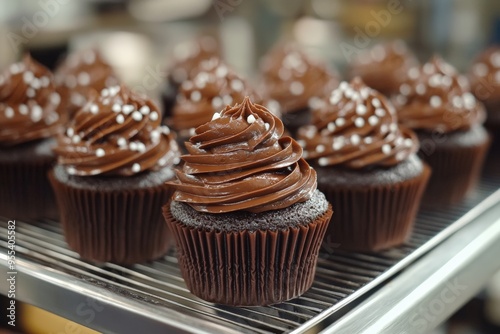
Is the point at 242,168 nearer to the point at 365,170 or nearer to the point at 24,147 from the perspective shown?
Answer: the point at 365,170

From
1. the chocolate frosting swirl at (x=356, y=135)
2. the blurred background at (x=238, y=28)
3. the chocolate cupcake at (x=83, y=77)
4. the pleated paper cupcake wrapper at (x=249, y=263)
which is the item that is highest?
the chocolate frosting swirl at (x=356, y=135)

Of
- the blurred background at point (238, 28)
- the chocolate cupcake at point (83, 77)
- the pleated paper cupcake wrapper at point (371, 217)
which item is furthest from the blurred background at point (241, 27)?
the pleated paper cupcake wrapper at point (371, 217)

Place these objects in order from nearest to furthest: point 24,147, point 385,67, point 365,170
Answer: point 365,170, point 24,147, point 385,67

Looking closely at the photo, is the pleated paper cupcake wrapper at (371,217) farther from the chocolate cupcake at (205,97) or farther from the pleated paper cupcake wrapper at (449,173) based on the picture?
the chocolate cupcake at (205,97)

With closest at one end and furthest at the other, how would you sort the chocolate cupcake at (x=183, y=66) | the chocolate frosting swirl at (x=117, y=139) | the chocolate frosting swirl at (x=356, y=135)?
the chocolate frosting swirl at (x=117, y=139) < the chocolate frosting swirl at (x=356, y=135) < the chocolate cupcake at (x=183, y=66)

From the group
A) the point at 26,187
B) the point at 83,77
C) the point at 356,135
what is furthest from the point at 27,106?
the point at 356,135

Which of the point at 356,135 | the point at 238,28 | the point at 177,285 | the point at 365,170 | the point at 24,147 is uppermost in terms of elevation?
the point at 356,135
